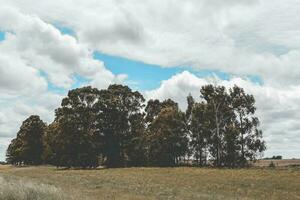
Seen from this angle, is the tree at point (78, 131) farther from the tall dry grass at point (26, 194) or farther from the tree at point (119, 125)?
the tall dry grass at point (26, 194)

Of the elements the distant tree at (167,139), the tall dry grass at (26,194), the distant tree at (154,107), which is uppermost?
the distant tree at (154,107)

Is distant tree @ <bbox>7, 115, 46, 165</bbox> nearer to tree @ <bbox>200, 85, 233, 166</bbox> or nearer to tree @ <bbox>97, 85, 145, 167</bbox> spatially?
tree @ <bbox>97, 85, 145, 167</bbox>

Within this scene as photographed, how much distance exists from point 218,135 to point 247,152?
6423mm

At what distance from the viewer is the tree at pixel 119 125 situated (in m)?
100

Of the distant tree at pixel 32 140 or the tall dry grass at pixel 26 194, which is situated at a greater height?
the distant tree at pixel 32 140

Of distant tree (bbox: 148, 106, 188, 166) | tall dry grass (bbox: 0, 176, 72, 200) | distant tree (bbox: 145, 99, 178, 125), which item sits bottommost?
tall dry grass (bbox: 0, 176, 72, 200)

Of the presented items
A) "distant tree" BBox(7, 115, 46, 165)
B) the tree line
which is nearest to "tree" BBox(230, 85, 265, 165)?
the tree line

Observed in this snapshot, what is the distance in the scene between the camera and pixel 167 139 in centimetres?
9969

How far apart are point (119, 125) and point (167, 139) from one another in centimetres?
1030

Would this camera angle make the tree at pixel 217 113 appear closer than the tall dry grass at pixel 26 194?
No

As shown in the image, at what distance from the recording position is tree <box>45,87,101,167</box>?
319ft

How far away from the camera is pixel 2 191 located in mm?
21891

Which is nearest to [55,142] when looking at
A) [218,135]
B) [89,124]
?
[89,124]

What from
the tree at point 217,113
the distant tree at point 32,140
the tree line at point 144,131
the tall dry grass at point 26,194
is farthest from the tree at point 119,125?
the tall dry grass at point 26,194
